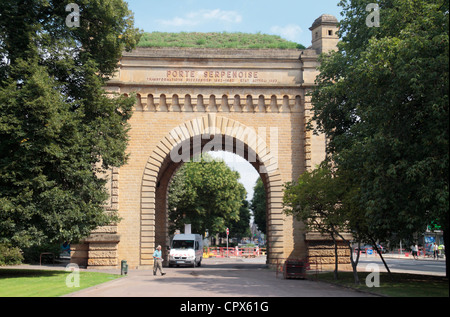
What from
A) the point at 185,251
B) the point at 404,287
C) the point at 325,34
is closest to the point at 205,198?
the point at 185,251

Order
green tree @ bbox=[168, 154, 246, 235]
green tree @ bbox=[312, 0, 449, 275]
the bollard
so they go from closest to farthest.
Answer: green tree @ bbox=[312, 0, 449, 275] < the bollard < green tree @ bbox=[168, 154, 246, 235]

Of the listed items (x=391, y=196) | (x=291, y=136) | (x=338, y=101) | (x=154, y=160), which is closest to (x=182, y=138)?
(x=154, y=160)

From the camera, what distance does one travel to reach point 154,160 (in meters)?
27.7

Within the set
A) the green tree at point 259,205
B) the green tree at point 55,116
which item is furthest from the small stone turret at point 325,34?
the green tree at point 259,205

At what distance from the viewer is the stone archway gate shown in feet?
90.7

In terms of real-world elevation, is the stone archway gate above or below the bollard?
above

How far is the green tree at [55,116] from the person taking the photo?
19.5 meters

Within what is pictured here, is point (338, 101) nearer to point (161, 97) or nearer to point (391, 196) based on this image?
point (391, 196)

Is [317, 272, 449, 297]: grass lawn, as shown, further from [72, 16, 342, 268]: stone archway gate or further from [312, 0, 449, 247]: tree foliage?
[72, 16, 342, 268]: stone archway gate

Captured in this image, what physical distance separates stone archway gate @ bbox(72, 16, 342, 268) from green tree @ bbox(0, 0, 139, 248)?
4.15 m

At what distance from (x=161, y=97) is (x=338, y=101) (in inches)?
410

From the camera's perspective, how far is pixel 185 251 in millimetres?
32375

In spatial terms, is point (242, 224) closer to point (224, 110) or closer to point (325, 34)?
point (224, 110)

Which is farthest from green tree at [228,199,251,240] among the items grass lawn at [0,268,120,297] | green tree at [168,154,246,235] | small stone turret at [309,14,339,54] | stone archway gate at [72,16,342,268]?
grass lawn at [0,268,120,297]
